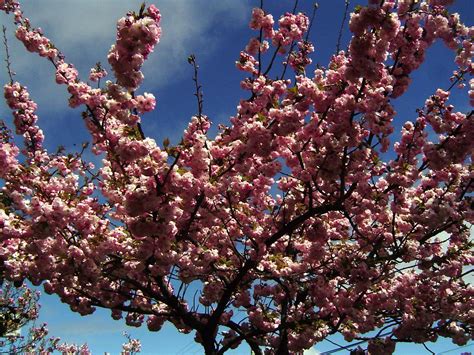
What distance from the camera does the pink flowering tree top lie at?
18.4 ft

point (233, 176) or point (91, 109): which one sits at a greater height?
point (91, 109)

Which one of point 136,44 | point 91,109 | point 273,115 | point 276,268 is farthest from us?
point 276,268

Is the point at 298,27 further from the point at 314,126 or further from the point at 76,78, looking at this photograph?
the point at 76,78

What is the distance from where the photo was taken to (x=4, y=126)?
27.3 ft

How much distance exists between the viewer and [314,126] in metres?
6.25

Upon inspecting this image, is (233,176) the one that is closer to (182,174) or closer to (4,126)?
(182,174)

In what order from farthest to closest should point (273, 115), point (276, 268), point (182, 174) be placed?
point (276, 268) < point (273, 115) < point (182, 174)

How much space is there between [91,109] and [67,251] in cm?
205

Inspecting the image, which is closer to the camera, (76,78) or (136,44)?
(136,44)

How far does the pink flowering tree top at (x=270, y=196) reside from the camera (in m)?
5.62

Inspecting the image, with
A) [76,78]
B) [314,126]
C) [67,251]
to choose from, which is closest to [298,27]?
[314,126]

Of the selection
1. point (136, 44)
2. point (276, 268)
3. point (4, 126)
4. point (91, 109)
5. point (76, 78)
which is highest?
point (4, 126)

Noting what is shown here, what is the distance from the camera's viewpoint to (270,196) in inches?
376

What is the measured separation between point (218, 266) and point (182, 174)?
9.81 ft
